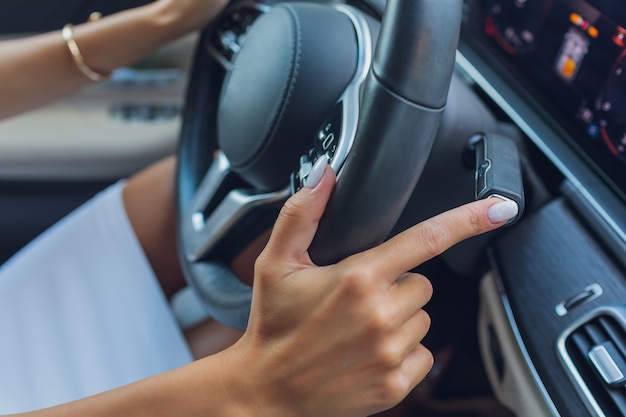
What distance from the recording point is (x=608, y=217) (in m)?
0.65

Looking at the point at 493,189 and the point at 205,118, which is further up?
the point at 493,189

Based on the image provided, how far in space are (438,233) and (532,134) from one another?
0.35 m

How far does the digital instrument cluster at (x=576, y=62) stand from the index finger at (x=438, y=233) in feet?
0.87

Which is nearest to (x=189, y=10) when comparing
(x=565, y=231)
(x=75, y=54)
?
(x=75, y=54)

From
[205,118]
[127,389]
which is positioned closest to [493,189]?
[127,389]

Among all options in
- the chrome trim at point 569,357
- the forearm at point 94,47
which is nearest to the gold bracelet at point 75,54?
the forearm at point 94,47

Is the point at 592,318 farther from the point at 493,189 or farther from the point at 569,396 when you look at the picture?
the point at 493,189

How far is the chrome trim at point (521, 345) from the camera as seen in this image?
1.96 feet

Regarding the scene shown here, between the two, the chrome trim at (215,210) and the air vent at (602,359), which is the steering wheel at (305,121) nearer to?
the chrome trim at (215,210)

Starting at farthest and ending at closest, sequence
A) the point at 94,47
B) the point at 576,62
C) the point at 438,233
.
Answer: the point at 94,47 → the point at 576,62 → the point at 438,233

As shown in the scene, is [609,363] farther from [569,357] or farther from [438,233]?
[438,233]

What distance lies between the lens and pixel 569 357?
59 cm

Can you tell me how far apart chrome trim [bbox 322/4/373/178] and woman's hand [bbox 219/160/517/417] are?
30 millimetres

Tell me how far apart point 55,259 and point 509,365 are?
597mm
